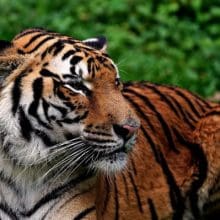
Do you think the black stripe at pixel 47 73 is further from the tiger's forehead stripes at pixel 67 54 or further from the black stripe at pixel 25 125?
the black stripe at pixel 25 125

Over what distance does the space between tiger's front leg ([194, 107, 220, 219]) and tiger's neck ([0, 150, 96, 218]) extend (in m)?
1.16

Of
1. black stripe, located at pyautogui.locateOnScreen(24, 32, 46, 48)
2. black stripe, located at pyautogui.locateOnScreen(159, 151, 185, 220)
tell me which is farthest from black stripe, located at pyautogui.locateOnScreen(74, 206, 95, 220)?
black stripe, located at pyautogui.locateOnScreen(159, 151, 185, 220)

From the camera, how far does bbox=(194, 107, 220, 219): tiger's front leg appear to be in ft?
20.2

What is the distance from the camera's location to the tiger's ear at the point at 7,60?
4.83m

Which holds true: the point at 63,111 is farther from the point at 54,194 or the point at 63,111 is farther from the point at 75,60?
the point at 54,194

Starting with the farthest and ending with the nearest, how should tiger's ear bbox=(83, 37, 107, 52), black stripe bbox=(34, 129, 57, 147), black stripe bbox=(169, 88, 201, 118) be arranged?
1. black stripe bbox=(169, 88, 201, 118)
2. tiger's ear bbox=(83, 37, 107, 52)
3. black stripe bbox=(34, 129, 57, 147)

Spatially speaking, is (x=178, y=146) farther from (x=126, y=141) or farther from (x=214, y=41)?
(x=214, y=41)

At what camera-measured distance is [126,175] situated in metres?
5.76

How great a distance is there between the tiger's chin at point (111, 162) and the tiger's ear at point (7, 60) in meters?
0.55

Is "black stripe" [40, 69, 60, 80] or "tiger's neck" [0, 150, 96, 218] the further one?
"tiger's neck" [0, 150, 96, 218]

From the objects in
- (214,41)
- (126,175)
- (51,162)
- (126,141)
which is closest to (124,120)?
(126,141)

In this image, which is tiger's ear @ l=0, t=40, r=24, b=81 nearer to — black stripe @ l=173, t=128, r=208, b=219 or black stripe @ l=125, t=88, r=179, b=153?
black stripe @ l=125, t=88, r=179, b=153

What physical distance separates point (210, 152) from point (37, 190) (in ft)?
4.58

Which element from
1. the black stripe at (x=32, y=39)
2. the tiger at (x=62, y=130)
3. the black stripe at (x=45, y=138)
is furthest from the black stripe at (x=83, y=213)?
the black stripe at (x=32, y=39)
